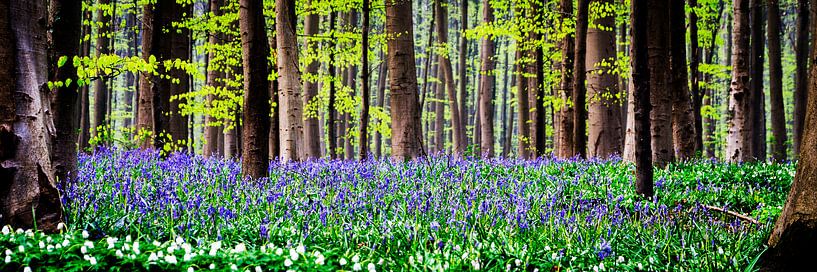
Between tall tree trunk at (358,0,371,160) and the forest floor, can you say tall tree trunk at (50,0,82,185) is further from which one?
tall tree trunk at (358,0,371,160)

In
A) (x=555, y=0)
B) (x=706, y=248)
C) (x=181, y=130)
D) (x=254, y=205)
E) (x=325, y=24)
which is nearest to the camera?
(x=706, y=248)

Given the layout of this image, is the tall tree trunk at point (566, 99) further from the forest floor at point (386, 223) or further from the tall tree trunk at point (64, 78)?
the tall tree trunk at point (64, 78)

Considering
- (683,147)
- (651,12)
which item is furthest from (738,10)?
(651,12)

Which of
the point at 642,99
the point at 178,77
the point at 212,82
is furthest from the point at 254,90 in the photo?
the point at 212,82

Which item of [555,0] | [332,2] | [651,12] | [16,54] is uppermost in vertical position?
[555,0]

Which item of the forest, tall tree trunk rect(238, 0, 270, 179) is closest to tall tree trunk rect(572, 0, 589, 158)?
the forest

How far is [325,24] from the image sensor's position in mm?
25469

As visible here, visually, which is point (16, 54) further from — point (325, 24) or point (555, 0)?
point (325, 24)

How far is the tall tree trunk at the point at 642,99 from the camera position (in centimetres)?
706

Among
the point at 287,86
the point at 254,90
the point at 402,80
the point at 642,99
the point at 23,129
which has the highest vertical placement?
the point at 402,80

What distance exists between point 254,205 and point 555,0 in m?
15.6

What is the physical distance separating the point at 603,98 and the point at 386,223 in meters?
9.67

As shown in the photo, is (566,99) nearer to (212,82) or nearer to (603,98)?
(603,98)

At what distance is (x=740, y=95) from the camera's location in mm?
12539
